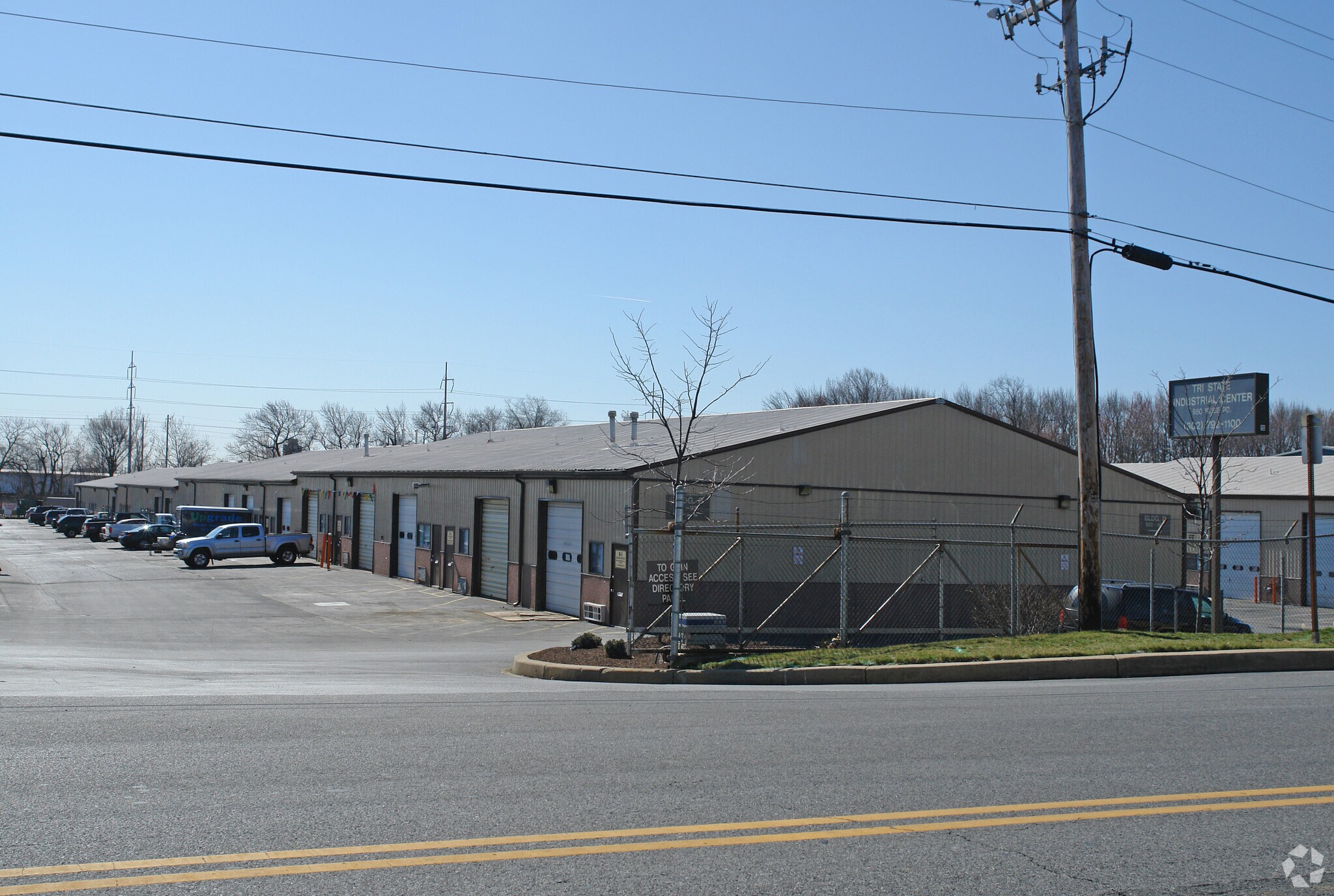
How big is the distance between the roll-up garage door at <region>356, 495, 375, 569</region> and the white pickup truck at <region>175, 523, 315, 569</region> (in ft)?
11.8

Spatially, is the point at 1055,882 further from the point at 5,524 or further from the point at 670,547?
the point at 5,524

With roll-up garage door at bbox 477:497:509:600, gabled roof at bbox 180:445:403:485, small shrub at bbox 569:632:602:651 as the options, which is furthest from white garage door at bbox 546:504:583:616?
gabled roof at bbox 180:445:403:485

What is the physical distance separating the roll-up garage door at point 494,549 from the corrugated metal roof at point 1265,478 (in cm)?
2068

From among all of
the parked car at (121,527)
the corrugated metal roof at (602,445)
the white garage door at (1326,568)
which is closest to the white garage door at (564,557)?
the corrugated metal roof at (602,445)

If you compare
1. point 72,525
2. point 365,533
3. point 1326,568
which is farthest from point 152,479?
point 1326,568

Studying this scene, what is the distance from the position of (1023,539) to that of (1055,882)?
24.4m

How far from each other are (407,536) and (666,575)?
2047 cm

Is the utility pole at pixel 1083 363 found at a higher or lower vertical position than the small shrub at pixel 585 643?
higher

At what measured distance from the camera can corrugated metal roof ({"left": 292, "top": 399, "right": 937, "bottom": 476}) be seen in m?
25.8

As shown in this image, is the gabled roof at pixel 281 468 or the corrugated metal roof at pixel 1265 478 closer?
the corrugated metal roof at pixel 1265 478

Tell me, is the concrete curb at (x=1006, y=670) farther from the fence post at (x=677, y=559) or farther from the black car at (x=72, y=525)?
the black car at (x=72, y=525)

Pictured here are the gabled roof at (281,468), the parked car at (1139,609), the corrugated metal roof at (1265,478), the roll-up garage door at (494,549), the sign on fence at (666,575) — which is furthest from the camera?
the gabled roof at (281,468)

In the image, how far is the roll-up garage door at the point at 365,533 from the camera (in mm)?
41625

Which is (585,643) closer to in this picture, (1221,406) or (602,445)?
(1221,406)
